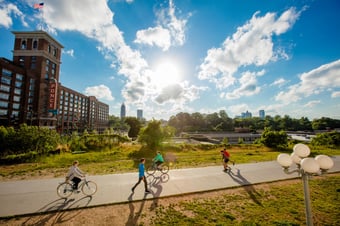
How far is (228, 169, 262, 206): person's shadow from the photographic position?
7953mm

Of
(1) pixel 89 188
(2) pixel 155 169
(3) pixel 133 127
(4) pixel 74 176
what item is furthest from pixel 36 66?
(1) pixel 89 188

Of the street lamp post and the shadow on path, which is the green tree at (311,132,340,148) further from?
the shadow on path

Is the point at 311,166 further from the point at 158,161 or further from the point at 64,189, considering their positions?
the point at 64,189

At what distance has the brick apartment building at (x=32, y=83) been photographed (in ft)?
160

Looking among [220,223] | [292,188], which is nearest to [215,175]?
[292,188]

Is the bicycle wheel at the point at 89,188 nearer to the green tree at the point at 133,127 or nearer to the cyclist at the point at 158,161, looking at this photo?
the cyclist at the point at 158,161

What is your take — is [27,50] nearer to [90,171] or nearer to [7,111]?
[7,111]

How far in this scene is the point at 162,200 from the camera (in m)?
7.71

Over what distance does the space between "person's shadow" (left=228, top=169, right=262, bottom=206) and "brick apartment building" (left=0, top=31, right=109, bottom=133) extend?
171ft

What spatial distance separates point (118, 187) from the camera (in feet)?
30.1

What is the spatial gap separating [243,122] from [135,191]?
11052 cm

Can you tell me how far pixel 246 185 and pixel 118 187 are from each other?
769cm

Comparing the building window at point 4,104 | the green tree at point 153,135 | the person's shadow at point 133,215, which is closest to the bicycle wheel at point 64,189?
the person's shadow at point 133,215

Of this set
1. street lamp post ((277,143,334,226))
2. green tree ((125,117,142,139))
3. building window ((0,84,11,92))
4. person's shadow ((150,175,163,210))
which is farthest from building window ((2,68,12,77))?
street lamp post ((277,143,334,226))
